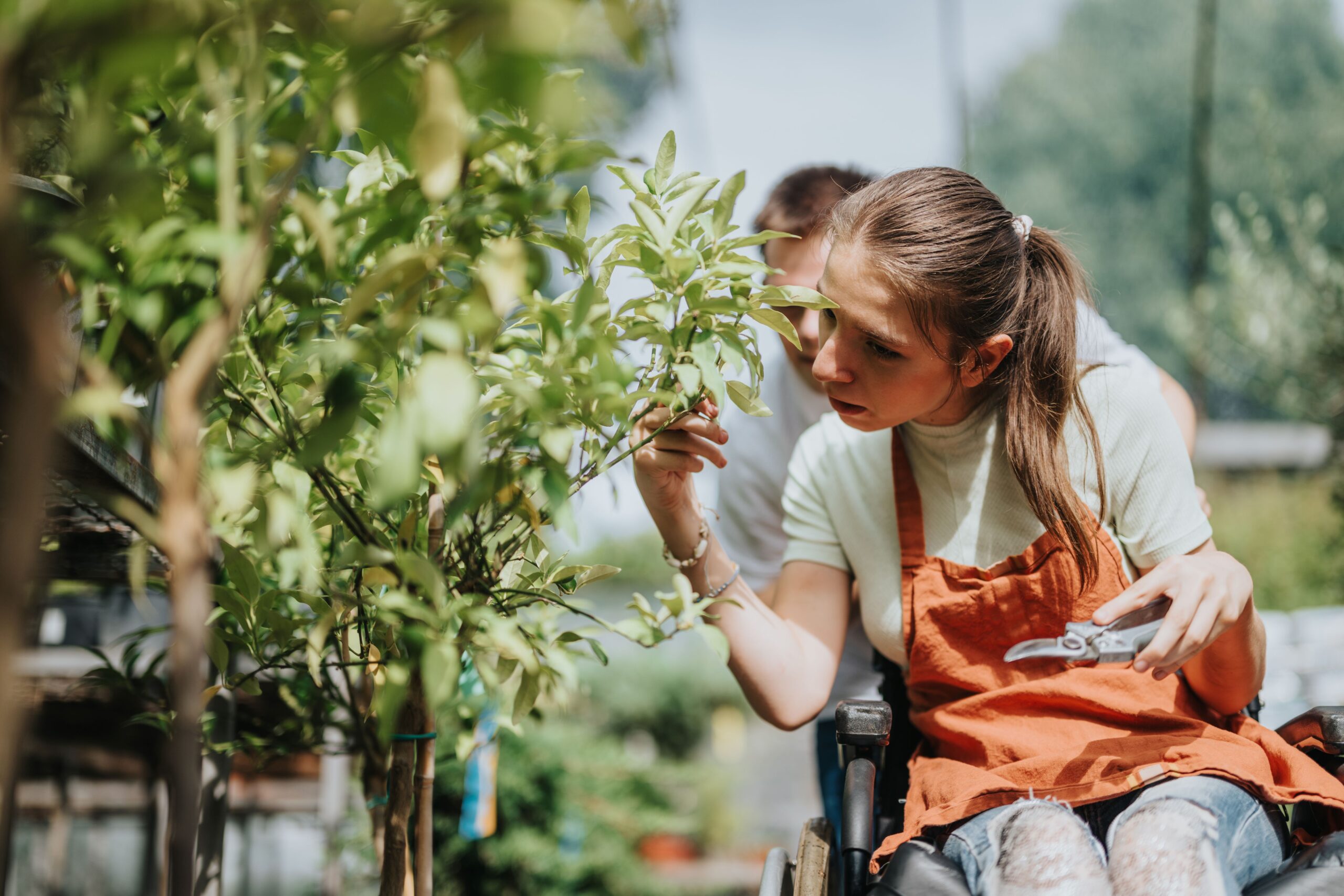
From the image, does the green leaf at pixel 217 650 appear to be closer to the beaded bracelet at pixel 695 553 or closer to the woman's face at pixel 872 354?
the beaded bracelet at pixel 695 553

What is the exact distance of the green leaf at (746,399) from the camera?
1.07 m

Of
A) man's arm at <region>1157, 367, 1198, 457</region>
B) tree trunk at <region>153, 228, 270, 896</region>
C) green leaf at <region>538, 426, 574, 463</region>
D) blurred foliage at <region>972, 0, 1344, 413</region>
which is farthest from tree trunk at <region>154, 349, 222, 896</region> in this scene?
blurred foliage at <region>972, 0, 1344, 413</region>

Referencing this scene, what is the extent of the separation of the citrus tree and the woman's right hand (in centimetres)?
10

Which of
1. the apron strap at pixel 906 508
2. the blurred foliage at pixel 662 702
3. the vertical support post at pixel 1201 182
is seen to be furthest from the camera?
the blurred foliage at pixel 662 702

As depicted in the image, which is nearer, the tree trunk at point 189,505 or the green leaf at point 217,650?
the tree trunk at point 189,505

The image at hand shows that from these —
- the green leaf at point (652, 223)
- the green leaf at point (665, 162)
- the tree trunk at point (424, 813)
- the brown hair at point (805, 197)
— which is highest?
the brown hair at point (805, 197)

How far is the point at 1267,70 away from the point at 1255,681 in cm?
2160

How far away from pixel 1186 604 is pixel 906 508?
1.51 feet

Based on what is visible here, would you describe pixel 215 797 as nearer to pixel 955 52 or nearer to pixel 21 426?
pixel 21 426

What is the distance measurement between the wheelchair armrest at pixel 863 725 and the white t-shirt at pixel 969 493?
21 cm

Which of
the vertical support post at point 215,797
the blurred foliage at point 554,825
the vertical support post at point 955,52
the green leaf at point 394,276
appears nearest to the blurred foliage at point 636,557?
the vertical support post at point 955,52

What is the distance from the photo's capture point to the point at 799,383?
6.47ft

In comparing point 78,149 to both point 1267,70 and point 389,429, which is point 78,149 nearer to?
point 389,429

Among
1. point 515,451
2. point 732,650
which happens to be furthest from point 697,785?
point 515,451
